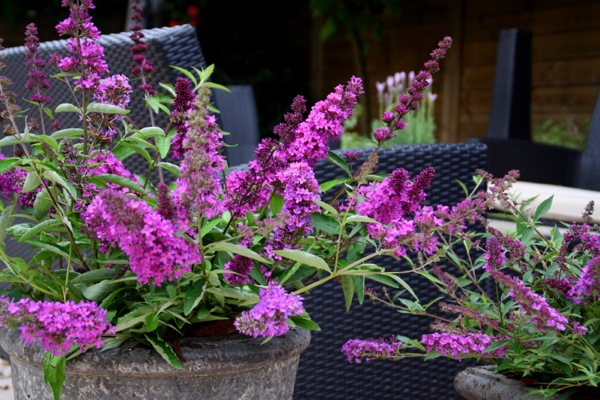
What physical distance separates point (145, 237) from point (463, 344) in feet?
1.59

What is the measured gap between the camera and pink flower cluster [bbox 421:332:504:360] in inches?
41.6

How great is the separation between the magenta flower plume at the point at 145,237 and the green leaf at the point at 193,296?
0.06 meters

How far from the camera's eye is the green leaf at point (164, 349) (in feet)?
2.87

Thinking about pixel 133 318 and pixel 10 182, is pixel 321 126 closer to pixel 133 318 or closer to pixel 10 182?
pixel 133 318

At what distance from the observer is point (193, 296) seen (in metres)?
0.87

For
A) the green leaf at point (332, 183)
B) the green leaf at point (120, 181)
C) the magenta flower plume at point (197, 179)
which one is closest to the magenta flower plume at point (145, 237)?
the magenta flower plume at point (197, 179)

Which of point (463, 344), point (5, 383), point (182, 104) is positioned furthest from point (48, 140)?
point (5, 383)

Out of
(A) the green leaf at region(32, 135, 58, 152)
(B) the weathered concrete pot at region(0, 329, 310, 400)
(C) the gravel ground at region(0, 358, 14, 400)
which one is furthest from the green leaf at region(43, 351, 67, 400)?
(C) the gravel ground at region(0, 358, 14, 400)

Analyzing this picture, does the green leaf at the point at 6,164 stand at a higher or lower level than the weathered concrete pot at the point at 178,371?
higher

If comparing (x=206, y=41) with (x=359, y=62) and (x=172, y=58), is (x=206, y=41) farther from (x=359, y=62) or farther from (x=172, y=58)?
(x=172, y=58)

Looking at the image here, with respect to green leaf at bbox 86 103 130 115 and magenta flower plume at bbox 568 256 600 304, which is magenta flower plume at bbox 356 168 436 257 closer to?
magenta flower plume at bbox 568 256 600 304

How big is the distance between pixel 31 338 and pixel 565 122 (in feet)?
18.2

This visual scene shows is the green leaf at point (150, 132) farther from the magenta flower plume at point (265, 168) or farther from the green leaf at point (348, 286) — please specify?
the green leaf at point (348, 286)

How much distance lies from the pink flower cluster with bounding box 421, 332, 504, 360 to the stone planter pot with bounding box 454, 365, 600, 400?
0.16ft
